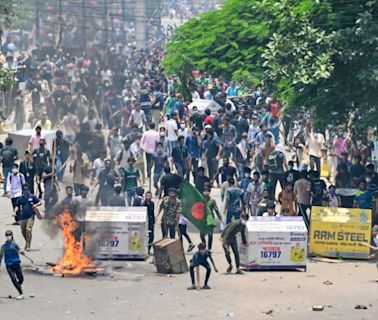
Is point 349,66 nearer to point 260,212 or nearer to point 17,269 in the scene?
point 260,212

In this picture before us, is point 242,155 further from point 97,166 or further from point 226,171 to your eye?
point 97,166

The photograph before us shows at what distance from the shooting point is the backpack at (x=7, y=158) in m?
31.9

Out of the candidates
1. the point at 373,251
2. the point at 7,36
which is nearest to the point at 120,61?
the point at 373,251

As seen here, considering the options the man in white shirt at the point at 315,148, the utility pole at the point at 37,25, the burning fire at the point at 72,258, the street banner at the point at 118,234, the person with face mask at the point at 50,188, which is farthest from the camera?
the utility pole at the point at 37,25

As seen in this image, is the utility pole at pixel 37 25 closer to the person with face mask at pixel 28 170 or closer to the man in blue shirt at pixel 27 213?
the person with face mask at pixel 28 170

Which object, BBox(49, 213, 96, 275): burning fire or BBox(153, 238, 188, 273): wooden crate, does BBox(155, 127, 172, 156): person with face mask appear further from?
BBox(153, 238, 188, 273): wooden crate

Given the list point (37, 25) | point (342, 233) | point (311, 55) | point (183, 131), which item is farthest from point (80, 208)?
point (37, 25)

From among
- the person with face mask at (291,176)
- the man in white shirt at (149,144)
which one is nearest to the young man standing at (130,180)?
the person with face mask at (291,176)

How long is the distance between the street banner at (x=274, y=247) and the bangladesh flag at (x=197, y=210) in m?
1.21

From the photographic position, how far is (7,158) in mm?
31891

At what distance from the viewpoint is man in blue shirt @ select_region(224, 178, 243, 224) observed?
91.2 ft

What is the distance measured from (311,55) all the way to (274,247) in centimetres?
398

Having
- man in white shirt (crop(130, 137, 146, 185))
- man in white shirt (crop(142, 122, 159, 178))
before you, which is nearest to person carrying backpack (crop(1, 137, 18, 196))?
man in white shirt (crop(130, 137, 146, 185))

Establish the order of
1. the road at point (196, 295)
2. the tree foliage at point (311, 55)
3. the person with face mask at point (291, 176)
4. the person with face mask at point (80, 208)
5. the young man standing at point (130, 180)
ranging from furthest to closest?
the person with face mask at point (291, 176)
the young man standing at point (130, 180)
the tree foliage at point (311, 55)
the person with face mask at point (80, 208)
the road at point (196, 295)
